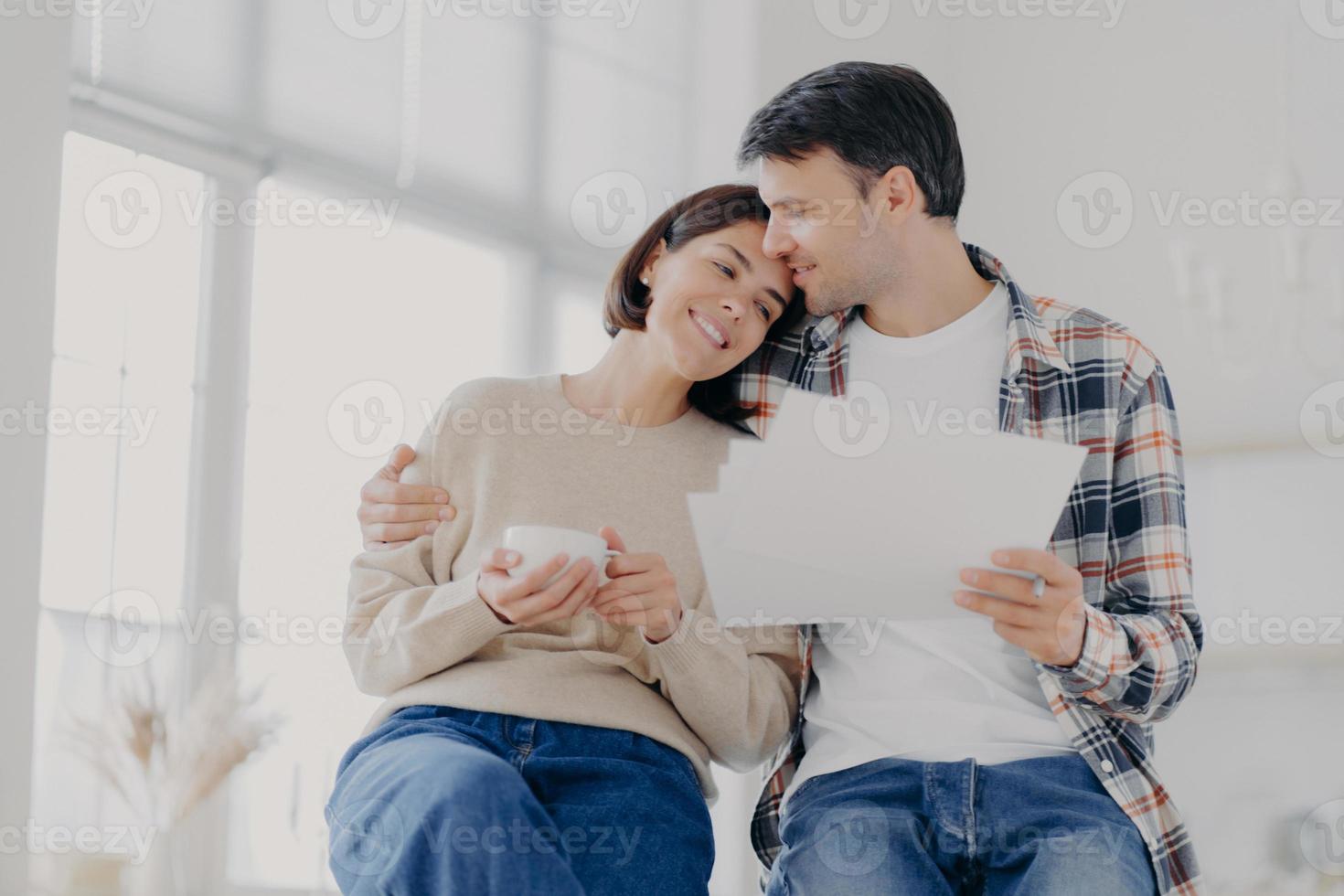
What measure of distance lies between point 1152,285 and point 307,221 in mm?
2068

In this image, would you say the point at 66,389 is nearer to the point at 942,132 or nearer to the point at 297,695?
the point at 297,695

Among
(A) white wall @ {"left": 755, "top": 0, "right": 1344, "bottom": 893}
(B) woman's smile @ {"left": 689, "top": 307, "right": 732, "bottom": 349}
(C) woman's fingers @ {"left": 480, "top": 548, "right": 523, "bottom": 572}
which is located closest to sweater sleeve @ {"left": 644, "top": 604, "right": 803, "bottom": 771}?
(C) woman's fingers @ {"left": 480, "top": 548, "right": 523, "bottom": 572}

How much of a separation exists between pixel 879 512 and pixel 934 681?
371 mm

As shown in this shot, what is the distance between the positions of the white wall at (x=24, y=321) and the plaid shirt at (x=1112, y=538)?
4.06ft

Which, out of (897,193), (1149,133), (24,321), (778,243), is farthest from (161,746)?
(1149,133)

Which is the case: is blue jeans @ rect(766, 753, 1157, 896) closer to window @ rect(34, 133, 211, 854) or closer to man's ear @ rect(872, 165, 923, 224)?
man's ear @ rect(872, 165, 923, 224)

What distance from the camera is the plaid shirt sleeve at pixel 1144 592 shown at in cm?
141

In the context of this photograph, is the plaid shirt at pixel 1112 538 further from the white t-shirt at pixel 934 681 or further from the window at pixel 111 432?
the window at pixel 111 432

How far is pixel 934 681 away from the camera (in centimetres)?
153

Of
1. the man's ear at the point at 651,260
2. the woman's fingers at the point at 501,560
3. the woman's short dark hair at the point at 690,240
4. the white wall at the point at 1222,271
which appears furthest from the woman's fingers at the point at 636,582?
the white wall at the point at 1222,271

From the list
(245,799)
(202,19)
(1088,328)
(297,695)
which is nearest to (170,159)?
(202,19)

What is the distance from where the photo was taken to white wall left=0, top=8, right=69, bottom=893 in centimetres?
213

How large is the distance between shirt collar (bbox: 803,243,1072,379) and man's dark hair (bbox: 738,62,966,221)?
0.40ft

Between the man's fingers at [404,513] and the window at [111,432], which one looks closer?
the man's fingers at [404,513]
